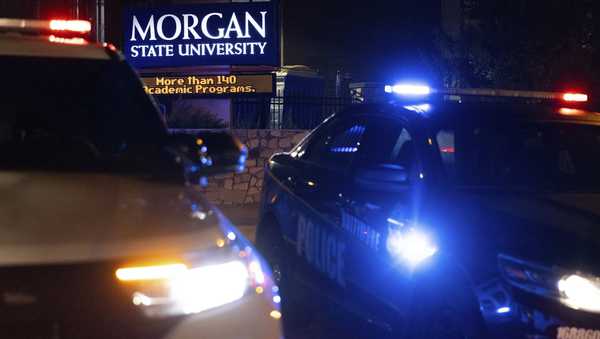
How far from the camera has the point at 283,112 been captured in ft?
49.5

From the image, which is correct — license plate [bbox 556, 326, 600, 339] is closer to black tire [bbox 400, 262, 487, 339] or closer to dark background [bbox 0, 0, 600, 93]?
black tire [bbox 400, 262, 487, 339]

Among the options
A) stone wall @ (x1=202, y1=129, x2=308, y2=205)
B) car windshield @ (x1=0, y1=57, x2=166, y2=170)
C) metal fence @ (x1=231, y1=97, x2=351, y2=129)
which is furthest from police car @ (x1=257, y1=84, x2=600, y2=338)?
metal fence @ (x1=231, y1=97, x2=351, y2=129)

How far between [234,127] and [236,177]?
3.82ft

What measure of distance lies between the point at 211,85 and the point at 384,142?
1101 cm

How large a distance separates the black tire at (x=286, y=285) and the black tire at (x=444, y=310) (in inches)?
61.9

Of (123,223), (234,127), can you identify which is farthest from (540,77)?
(123,223)

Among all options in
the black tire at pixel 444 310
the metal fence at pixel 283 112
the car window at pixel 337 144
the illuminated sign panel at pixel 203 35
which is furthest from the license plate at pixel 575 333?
the illuminated sign panel at pixel 203 35

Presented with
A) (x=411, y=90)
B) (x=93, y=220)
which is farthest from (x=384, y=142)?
(x=93, y=220)

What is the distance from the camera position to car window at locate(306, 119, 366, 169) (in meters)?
5.73

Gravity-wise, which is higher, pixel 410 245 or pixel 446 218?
pixel 446 218

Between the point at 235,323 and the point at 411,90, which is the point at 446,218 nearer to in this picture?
the point at 235,323

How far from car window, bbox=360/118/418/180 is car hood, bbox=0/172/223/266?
7.45ft

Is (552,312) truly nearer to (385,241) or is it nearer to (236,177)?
(385,241)

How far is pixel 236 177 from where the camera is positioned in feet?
46.9
